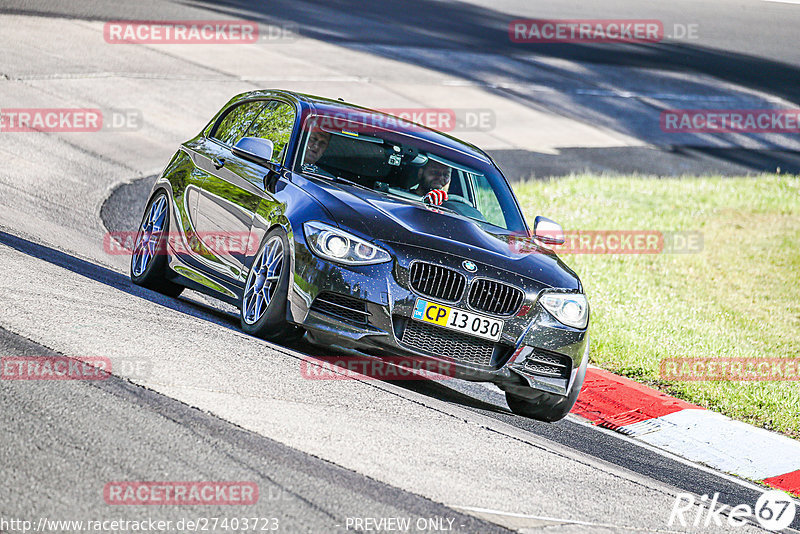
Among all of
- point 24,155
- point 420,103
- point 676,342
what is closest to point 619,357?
point 676,342

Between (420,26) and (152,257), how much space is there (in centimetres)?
2168

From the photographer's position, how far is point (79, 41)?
20.3 metres

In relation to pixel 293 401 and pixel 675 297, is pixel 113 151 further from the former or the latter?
pixel 293 401

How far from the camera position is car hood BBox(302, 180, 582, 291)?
726cm

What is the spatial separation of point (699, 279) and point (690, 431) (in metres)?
5.35

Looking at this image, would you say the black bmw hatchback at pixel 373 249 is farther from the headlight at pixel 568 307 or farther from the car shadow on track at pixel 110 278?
the car shadow on track at pixel 110 278

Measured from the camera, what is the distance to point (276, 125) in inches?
347

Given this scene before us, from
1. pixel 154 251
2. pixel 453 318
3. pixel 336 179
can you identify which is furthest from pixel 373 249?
pixel 154 251

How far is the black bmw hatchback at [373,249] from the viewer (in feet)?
23.3

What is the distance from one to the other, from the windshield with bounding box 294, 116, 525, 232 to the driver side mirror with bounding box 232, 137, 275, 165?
0.21 m
